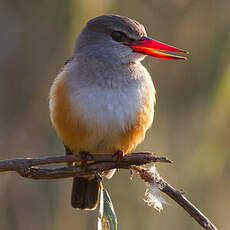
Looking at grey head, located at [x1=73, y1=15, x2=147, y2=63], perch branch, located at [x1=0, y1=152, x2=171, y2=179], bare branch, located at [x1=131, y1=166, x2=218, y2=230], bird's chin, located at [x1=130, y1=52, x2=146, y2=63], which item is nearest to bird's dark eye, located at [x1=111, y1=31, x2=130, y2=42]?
grey head, located at [x1=73, y1=15, x2=147, y2=63]

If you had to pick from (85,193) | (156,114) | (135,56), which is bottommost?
(85,193)

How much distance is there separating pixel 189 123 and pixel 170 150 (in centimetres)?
18

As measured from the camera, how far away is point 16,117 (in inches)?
133

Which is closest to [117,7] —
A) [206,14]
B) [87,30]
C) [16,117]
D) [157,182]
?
[87,30]

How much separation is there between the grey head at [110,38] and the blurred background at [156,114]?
78 millimetres

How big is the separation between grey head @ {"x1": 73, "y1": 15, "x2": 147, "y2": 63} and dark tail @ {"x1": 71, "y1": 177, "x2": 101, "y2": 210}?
682 millimetres

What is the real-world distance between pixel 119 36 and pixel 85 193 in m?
0.88

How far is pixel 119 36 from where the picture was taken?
285cm

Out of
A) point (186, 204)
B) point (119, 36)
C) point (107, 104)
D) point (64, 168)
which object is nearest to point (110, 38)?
point (119, 36)

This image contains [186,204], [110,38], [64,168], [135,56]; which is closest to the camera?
[186,204]

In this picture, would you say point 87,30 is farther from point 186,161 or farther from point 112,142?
point 186,161

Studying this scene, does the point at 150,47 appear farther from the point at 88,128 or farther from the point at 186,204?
the point at 186,204

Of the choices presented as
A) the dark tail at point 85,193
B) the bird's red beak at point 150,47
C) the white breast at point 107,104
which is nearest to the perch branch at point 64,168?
the white breast at point 107,104

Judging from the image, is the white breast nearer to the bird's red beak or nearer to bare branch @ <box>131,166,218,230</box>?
the bird's red beak
